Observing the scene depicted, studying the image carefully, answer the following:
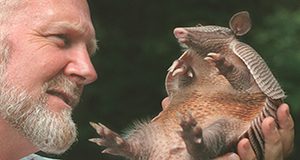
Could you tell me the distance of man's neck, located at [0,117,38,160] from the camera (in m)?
2.79

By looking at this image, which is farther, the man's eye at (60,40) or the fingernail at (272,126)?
the man's eye at (60,40)

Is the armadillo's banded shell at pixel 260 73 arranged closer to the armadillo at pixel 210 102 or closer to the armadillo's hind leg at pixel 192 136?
the armadillo at pixel 210 102

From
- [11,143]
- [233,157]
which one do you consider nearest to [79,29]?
[11,143]

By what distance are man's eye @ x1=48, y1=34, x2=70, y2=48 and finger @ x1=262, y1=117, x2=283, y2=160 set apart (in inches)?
28.5

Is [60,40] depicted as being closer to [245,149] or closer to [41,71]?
[41,71]

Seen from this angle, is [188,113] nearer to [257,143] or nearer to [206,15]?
[257,143]

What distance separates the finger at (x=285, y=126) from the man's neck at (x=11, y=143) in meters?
0.87

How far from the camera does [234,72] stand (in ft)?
8.86

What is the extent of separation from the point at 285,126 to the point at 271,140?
98 millimetres

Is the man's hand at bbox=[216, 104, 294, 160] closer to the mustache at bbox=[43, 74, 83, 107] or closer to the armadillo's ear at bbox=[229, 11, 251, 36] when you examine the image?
the armadillo's ear at bbox=[229, 11, 251, 36]

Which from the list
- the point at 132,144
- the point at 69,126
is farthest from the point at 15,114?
the point at 132,144

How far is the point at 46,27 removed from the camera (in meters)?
2.74

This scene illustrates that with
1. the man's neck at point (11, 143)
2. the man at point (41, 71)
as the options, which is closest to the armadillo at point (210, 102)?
the man at point (41, 71)

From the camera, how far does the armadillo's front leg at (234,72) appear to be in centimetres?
268
